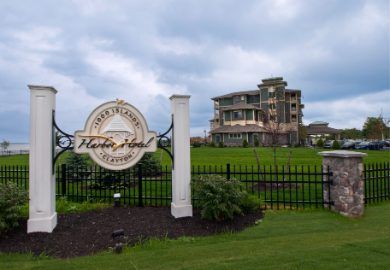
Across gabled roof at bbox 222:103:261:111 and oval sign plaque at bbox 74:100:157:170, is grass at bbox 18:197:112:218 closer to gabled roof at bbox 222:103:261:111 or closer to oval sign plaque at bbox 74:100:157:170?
oval sign plaque at bbox 74:100:157:170

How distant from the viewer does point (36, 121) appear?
6.49 meters

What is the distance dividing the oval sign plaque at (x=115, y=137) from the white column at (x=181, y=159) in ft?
2.04

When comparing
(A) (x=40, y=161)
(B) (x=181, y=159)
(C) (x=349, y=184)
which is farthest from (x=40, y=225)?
(C) (x=349, y=184)

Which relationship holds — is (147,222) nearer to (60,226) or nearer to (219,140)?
(60,226)

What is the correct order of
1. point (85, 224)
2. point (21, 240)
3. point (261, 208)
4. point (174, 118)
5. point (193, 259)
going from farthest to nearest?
point (261, 208)
point (174, 118)
point (85, 224)
point (21, 240)
point (193, 259)

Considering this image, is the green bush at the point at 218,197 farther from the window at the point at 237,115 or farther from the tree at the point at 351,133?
the tree at the point at 351,133

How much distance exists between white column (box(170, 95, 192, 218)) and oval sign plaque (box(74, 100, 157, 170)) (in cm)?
62

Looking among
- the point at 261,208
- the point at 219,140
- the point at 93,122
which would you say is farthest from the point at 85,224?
the point at 219,140

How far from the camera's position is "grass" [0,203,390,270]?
428 centimetres

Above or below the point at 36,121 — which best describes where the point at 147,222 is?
below

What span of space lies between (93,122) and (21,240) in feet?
9.25

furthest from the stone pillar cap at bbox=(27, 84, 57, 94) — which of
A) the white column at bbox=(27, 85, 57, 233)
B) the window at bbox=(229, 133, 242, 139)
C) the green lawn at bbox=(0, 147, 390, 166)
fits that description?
the window at bbox=(229, 133, 242, 139)

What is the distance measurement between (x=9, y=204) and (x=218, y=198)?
436cm

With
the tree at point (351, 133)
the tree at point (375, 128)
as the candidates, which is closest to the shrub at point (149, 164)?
the tree at point (375, 128)
